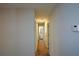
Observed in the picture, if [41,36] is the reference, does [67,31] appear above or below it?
Answer: above

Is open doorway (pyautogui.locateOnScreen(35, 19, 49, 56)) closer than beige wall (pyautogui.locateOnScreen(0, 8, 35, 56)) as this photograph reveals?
No

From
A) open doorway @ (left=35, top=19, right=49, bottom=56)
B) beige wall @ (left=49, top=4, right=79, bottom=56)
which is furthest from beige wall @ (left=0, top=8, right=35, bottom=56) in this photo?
open doorway @ (left=35, top=19, right=49, bottom=56)

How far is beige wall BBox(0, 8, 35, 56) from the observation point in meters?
3.41

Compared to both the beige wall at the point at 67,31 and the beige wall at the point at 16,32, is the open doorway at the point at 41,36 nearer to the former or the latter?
the beige wall at the point at 16,32

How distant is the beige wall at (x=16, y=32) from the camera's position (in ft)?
11.2

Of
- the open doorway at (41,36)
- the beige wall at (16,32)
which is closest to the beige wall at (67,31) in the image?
the beige wall at (16,32)

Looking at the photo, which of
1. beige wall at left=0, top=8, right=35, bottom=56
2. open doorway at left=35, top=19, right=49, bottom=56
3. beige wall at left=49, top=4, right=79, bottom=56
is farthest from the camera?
open doorway at left=35, top=19, right=49, bottom=56

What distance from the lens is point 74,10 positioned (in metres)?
3.10

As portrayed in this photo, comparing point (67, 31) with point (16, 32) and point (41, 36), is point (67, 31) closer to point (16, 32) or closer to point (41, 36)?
point (16, 32)

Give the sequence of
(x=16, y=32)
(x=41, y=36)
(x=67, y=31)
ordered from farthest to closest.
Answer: (x=41, y=36)
(x=16, y=32)
(x=67, y=31)

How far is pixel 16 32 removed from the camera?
3.44m

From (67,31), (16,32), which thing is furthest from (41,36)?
(67,31)

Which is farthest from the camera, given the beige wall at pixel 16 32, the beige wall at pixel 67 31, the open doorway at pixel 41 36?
the open doorway at pixel 41 36

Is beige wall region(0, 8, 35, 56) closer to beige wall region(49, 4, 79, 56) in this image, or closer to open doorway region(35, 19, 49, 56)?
beige wall region(49, 4, 79, 56)
